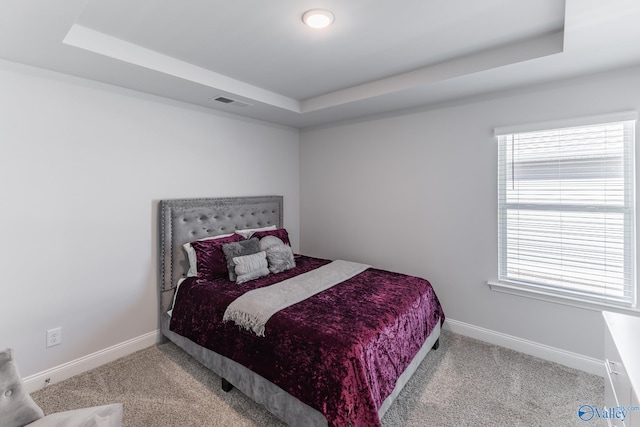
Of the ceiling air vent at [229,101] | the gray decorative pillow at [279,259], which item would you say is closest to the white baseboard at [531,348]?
the gray decorative pillow at [279,259]

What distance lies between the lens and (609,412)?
1426 millimetres

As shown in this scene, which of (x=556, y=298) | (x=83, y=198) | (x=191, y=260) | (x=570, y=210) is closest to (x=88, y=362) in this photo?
(x=191, y=260)

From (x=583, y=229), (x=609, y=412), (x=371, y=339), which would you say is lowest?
(x=609, y=412)

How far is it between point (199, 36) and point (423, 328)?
2697 millimetres

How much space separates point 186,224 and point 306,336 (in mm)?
1816

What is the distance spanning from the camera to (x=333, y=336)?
1734 millimetres

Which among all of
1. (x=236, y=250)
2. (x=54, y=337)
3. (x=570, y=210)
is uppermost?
(x=570, y=210)

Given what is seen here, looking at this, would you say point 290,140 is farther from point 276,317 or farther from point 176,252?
point 276,317

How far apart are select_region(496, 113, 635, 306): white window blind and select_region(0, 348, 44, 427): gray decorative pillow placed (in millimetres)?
3199

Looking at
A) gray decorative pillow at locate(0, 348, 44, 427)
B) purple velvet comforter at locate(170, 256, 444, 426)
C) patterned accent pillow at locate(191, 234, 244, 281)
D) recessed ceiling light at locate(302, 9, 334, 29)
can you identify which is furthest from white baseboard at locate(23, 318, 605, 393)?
recessed ceiling light at locate(302, 9, 334, 29)

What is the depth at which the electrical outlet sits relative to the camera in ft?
7.36

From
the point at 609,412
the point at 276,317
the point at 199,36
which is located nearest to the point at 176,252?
the point at 276,317

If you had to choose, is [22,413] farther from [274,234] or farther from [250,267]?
[274,234]

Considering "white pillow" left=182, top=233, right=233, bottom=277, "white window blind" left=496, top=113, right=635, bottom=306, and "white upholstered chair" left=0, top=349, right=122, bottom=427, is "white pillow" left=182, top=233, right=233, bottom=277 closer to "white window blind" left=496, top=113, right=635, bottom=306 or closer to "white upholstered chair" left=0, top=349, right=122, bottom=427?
"white upholstered chair" left=0, top=349, right=122, bottom=427
